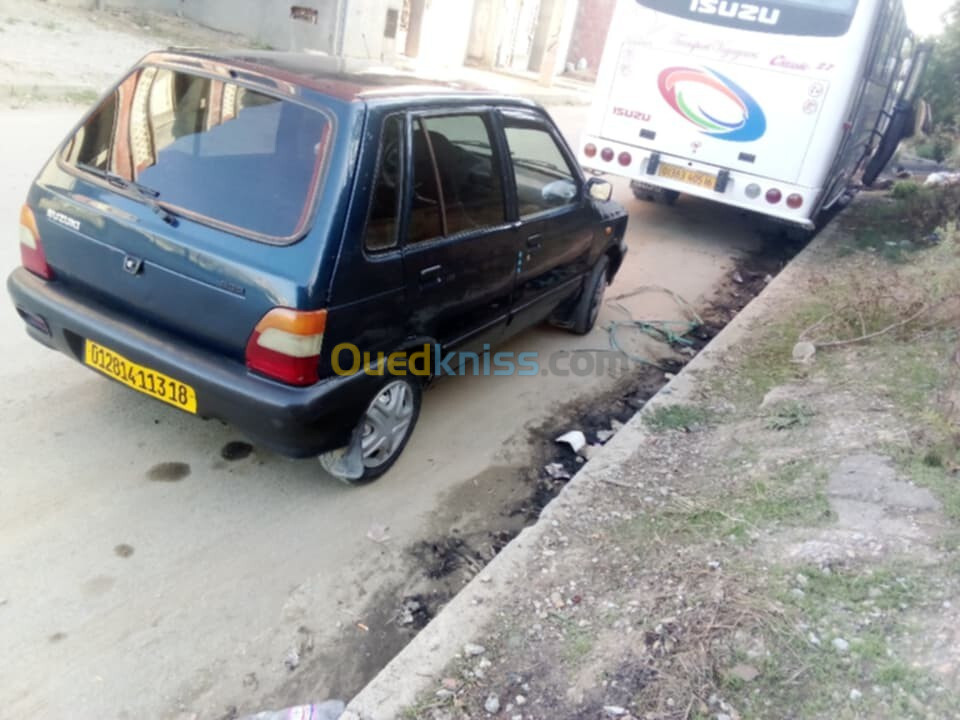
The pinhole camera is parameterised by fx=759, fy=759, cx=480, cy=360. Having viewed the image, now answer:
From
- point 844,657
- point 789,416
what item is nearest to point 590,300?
point 789,416

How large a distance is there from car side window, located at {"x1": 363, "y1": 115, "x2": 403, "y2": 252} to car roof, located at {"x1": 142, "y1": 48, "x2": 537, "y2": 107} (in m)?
0.15

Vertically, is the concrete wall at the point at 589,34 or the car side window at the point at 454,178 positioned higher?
the concrete wall at the point at 589,34

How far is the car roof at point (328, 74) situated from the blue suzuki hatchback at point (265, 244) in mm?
16

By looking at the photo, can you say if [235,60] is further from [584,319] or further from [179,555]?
[584,319]

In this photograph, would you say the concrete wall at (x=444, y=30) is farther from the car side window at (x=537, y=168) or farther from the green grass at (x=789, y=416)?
the green grass at (x=789, y=416)

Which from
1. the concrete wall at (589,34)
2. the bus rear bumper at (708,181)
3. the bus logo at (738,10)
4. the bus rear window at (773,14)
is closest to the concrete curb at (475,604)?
the bus rear bumper at (708,181)

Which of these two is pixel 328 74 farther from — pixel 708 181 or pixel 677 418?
pixel 708 181

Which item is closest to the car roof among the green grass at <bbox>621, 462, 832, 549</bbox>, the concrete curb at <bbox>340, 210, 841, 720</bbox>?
the concrete curb at <bbox>340, 210, 841, 720</bbox>

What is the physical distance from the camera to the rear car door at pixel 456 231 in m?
3.30

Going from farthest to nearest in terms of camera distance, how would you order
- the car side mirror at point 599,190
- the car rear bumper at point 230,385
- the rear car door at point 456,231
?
1. the car side mirror at point 599,190
2. the rear car door at point 456,231
3. the car rear bumper at point 230,385

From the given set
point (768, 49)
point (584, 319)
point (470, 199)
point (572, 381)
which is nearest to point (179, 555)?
point (470, 199)

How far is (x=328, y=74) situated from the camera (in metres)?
3.29

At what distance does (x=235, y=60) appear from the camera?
3.23 metres

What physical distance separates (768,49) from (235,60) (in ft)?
19.6
